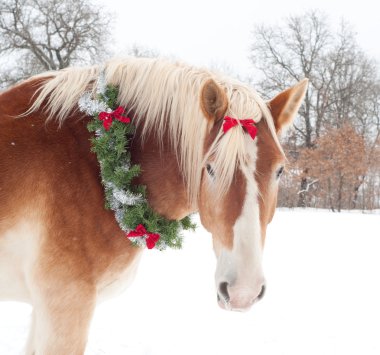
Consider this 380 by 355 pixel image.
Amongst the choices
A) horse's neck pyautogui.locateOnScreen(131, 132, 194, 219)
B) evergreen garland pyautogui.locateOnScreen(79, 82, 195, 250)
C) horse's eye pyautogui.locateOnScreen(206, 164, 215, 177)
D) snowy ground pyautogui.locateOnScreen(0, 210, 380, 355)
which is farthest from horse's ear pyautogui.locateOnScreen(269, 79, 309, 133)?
snowy ground pyautogui.locateOnScreen(0, 210, 380, 355)

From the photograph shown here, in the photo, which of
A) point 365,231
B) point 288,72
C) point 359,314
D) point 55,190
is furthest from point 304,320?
point 288,72

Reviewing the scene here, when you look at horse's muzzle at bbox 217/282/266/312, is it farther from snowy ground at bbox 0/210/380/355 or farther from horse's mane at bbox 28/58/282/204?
snowy ground at bbox 0/210/380/355

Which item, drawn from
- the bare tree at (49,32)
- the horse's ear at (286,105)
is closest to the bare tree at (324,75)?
the bare tree at (49,32)

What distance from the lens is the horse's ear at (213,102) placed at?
201cm

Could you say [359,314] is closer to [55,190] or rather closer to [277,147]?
[277,147]

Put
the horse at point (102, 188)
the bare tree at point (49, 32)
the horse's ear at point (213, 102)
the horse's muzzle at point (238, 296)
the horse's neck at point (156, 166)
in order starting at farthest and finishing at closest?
the bare tree at point (49, 32) → the horse's neck at point (156, 166) → the horse's ear at point (213, 102) → the horse at point (102, 188) → the horse's muzzle at point (238, 296)

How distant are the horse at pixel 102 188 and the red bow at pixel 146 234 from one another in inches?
2.8

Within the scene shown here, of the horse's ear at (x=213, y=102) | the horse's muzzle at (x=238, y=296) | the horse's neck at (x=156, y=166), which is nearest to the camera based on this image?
the horse's muzzle at (x=238, y=296)

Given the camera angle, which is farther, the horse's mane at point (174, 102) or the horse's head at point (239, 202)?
the horse's mane at point (174, 102)

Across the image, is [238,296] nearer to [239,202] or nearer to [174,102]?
[239,202]

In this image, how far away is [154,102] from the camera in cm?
231

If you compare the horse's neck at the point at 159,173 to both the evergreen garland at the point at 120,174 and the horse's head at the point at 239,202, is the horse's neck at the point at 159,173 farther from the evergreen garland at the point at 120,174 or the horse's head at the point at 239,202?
the horse's head at the point at 239,202

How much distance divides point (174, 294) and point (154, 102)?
14.5 ft

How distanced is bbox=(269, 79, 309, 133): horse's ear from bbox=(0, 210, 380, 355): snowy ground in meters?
2.94
